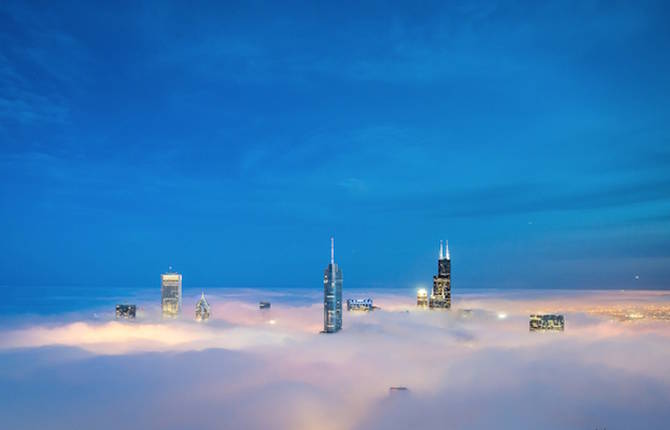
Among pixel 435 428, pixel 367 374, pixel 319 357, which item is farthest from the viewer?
pixel 319 357

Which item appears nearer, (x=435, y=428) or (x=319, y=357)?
(x=435, y=428)

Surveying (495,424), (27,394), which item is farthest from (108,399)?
(495,424)

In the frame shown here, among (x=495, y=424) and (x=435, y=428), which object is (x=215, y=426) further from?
(x=495, y=424)

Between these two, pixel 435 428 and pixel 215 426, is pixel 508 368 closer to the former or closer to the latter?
pixel 435 428

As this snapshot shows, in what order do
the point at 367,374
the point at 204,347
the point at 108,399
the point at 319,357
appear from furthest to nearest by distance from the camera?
the point at 204,347
the point at 319,357
the point at 367,374
the point at 108,399

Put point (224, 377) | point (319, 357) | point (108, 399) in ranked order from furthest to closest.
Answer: point (319, 357), point (224, 377), point (108, 399)

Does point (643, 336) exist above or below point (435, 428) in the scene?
above

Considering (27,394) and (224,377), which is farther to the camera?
(224,377)

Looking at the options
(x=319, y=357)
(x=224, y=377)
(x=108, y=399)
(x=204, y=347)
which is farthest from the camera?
(x=204, y=347)

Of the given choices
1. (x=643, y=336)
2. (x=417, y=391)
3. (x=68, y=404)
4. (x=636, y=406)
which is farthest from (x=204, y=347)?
(x=643, y=336)
